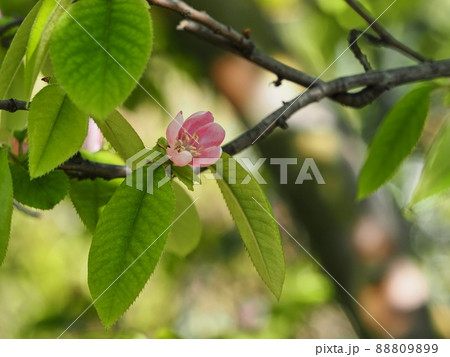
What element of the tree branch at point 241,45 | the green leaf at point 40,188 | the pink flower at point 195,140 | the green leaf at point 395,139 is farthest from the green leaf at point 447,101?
the green leaf at point 40,188

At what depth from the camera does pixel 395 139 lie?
0.62m

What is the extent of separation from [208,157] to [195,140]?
2 centimetres

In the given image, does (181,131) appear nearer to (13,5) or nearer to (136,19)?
(136,19)

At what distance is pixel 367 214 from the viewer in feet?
3.60

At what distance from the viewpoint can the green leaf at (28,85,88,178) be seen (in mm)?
407

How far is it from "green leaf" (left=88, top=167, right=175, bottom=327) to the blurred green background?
0.73ft

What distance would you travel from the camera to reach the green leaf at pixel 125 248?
0.38 meters

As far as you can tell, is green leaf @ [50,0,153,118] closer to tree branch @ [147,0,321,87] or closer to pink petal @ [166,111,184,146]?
Answer: pink petal @ [166,111,184,146]

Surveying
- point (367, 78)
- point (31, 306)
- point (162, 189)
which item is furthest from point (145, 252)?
point (31, 306)

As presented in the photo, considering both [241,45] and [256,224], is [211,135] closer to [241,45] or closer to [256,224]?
[256,224]

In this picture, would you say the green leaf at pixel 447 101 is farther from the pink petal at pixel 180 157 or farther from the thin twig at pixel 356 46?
the pink petal at pixel 180 157

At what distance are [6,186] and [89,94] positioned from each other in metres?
0.13

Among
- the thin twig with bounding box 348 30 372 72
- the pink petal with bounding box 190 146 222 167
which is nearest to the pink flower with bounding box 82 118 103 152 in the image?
the pink petal with bounding box 190 146 222 167

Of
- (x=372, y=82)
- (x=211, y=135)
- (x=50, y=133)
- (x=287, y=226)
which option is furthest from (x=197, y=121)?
(x=287, y=226)
